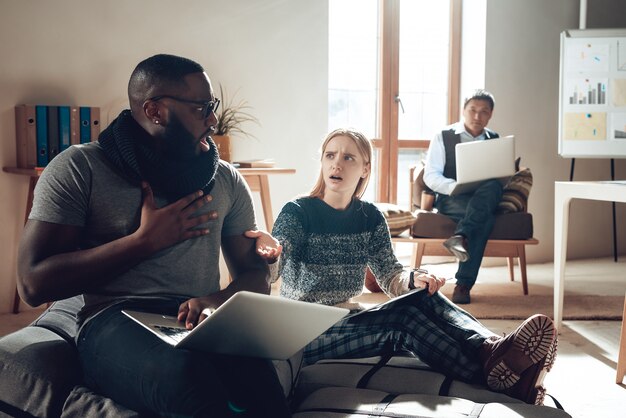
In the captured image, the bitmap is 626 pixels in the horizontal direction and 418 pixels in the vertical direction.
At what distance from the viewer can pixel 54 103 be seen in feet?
11.7

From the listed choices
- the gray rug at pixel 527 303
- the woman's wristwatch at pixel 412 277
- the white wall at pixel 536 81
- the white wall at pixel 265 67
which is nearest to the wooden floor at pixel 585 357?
the gray rug at pixel 527 303

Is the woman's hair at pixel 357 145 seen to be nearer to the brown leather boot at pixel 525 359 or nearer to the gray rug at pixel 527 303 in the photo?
the brown leather boot at pixel 525 359

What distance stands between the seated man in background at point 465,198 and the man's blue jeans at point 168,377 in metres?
2.62

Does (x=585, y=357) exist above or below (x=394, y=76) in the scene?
below

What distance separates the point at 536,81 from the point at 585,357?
2.80m

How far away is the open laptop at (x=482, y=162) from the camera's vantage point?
3.89 m

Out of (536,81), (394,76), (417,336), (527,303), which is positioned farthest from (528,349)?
(536,81)

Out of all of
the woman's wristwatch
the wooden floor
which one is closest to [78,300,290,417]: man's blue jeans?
the woman's wristwatch

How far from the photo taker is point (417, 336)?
1878mm

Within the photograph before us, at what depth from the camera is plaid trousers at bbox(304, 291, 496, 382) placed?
1.83 m

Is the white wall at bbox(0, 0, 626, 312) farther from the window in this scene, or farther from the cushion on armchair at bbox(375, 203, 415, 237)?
the cushion on armchair at bbox(375, 203, 415, 237)

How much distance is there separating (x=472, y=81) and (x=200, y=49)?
206 centimetres

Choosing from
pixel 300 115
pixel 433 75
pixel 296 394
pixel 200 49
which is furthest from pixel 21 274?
pixel 433 75

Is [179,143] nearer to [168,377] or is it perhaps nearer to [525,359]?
[168,377]
